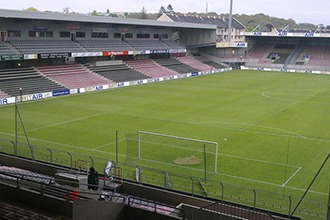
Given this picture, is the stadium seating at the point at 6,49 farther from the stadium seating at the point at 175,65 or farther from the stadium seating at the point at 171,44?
the stadium seating at the point at 171,44

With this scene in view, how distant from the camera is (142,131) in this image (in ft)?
92.9

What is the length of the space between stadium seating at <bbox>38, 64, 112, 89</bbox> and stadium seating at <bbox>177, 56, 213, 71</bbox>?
2717 centimetres

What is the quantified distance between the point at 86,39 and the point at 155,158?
141 feet

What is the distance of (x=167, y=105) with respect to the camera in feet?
134

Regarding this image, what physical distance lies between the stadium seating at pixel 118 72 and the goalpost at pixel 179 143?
33.6 meters

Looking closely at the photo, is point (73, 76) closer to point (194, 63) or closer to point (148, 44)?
point (148, 44)

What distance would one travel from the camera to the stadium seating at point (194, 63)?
79.8 m

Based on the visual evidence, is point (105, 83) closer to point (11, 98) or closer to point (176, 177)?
point (11, 98)

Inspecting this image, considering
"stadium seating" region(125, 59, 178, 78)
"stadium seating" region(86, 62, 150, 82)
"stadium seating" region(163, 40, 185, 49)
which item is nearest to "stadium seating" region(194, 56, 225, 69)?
"stadium seating" region(163, 40, 185, 49)

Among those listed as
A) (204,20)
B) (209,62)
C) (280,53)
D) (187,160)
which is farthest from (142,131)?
(280,53)

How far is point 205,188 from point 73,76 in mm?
38447

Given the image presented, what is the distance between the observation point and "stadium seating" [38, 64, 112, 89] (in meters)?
50.7

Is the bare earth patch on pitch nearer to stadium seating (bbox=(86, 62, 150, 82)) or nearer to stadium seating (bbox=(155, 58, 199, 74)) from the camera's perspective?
stadium seating (bbox=(86, 62, 150, 82))

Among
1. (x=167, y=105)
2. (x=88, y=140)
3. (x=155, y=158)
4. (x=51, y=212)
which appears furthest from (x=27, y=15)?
(x=51, y=212)
